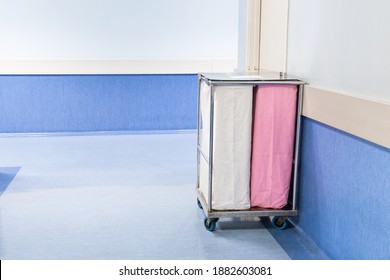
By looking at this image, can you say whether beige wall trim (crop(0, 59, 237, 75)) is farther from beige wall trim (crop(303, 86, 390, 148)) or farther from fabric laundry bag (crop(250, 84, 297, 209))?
beige wall trim (crop(303, 86, 390, 148))

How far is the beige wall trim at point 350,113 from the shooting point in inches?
82.9

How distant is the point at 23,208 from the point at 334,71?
2.39 metres

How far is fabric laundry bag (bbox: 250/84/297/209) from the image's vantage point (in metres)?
3.03

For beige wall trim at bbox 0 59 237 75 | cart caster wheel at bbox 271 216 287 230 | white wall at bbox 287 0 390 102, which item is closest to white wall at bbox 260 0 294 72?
white wall at bbox 287 0 390 102

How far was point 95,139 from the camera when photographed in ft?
20.0

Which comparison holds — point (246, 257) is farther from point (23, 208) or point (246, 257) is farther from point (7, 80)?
point (7, 80)

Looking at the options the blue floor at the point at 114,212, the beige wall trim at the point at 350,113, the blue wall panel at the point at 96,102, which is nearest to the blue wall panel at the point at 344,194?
the beige wall trim at the point at 350,113

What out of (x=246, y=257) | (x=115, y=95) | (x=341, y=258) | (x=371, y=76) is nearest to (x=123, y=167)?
(x=115, y=95)

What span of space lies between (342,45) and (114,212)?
1.95 meters

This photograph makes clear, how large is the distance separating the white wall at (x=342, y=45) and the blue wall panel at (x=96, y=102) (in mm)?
3288

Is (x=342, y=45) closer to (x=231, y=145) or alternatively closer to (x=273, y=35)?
(x=231, y=145)

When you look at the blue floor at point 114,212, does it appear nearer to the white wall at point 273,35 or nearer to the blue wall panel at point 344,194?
the blue wall panel at point 344,194

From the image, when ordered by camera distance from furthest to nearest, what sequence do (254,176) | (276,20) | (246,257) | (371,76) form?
(276,20) < (254,176) < (246,257) < (371,76)

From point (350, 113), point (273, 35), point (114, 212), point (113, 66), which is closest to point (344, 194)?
point (350, 113)
